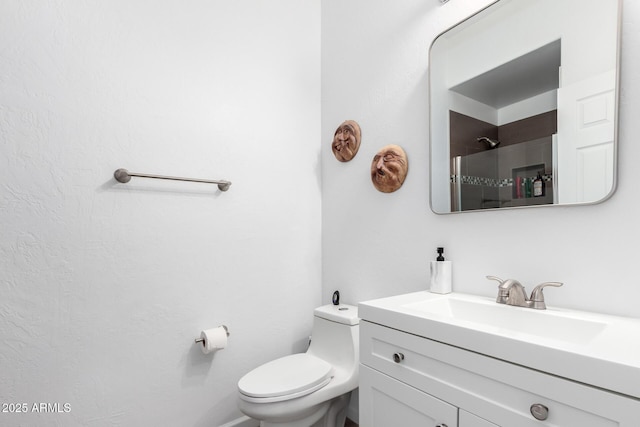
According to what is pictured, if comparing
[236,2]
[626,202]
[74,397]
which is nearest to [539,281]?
[626,202]

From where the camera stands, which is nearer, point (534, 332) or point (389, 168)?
point (534, 332)

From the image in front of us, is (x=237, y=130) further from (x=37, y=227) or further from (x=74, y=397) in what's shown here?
(x=74, y=397)

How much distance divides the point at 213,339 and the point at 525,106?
5.16 ft

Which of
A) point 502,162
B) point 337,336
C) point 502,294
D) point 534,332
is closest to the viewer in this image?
point 534,332

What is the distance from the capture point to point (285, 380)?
4.46 ft

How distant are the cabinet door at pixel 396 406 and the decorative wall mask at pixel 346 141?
3.61 ft

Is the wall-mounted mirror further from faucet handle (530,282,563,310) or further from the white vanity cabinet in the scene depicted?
the white vanity cabinet

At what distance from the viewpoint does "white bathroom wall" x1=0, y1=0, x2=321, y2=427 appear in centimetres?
118

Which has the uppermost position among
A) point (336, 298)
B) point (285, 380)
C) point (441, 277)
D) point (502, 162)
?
point (502, 162)

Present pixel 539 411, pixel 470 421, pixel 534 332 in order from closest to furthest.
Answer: pixel 539 411, pixel 470 421, pixel 534 332

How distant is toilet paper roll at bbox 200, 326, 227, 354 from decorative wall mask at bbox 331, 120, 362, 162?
43.4 inches

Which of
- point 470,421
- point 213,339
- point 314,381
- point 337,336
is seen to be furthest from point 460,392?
point 213,339

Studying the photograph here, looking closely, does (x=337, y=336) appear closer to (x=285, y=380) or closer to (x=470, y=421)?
(x=285, y=380)

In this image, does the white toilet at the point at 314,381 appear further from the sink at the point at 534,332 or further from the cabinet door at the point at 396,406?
the sink at the point at 534,332
